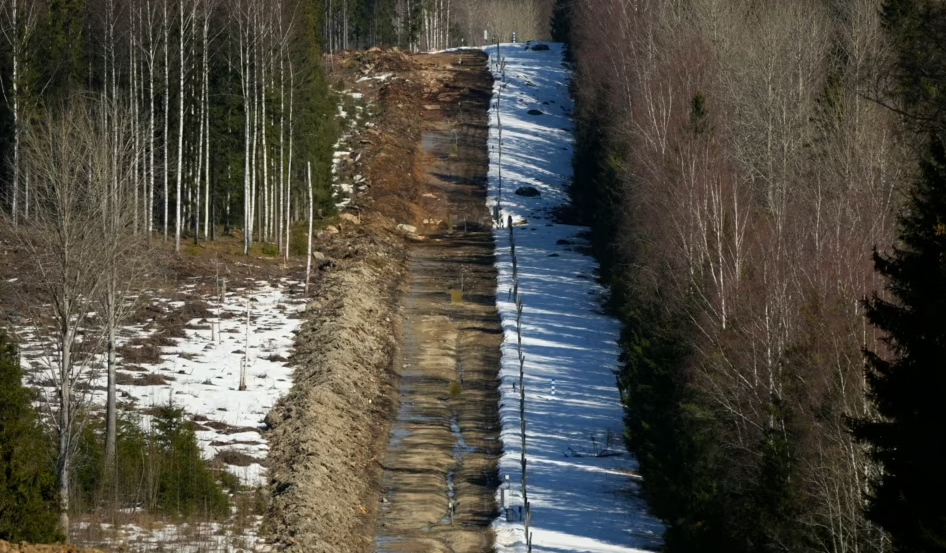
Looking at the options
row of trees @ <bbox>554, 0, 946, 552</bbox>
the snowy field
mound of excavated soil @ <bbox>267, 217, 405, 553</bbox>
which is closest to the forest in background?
the snowy field

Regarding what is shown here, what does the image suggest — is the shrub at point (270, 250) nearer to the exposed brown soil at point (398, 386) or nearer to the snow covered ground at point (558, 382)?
the exposed brown soil at point (398, 386)

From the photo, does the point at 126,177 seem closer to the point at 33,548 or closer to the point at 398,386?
the point at 33,548

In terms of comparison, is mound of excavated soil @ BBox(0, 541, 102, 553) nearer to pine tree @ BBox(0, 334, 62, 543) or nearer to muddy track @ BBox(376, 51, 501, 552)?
pine tree @ BBox(0, 334, 62, 543)

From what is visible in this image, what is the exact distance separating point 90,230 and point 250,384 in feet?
28.9

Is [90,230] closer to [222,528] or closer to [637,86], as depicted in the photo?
[222,528]

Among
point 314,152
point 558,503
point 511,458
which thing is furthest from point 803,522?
point 314,152

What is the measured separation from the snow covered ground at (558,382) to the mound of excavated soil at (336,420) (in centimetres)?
349

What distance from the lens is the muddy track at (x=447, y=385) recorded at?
28.4 metres

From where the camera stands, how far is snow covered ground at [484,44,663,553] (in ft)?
93.2

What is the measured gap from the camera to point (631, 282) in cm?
4006

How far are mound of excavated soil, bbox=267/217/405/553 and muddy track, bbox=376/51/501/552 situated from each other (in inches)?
24.5

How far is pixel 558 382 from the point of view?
1496 inches

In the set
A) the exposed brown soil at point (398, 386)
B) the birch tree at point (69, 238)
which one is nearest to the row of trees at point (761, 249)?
the exposed brown soil at point (398, 386)

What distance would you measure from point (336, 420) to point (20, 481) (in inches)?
511
